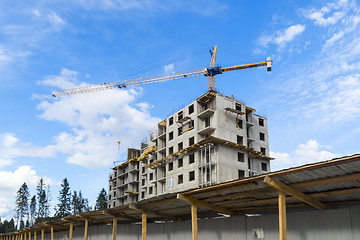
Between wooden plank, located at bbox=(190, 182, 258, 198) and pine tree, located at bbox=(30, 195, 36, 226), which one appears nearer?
wooden plank, located at bbox=(190, 182, 258, 198)

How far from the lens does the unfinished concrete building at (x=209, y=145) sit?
5175 cm

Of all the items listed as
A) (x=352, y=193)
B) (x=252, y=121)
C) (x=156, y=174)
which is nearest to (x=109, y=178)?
A: (x=156, y=174)

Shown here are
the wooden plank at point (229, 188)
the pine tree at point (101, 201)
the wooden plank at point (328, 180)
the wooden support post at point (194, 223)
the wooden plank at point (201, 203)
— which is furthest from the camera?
the pine tree at point (101, 201)

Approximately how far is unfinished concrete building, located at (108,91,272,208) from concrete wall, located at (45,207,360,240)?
28175 mm

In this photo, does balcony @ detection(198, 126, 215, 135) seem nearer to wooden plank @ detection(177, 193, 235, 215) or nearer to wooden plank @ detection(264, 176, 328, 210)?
wooden plank @ detection(177, 193, 235, 215)

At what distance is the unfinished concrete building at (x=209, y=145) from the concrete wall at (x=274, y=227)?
92.4ft

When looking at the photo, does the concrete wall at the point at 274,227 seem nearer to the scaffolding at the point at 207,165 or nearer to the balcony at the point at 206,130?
the scaffolding at the point at 207,165

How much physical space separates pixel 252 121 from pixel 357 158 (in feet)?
165

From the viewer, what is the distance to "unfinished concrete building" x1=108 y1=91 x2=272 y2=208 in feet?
170

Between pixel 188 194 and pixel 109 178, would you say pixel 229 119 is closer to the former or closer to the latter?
pixel 188 194

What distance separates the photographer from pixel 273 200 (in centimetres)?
1586

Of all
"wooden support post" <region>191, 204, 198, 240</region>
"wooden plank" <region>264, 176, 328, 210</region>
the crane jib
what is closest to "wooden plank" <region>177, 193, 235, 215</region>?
"wooden support post" <region>191, 204, 198, 240</region>

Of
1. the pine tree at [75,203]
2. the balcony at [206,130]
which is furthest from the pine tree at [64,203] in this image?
the balcony at [206,130]

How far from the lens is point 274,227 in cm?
1551
